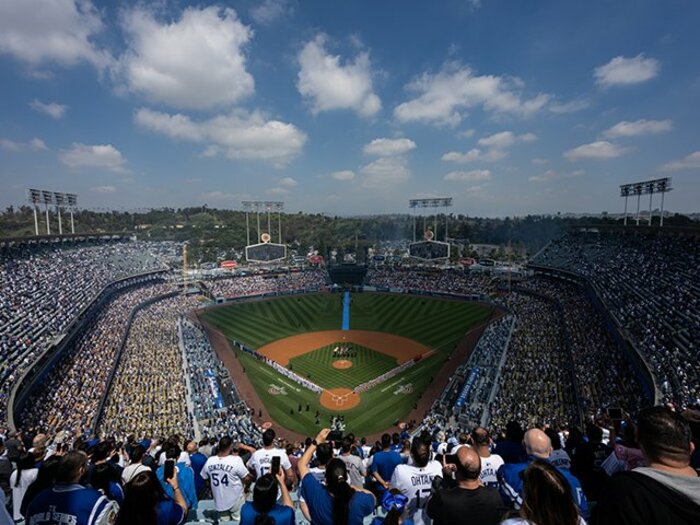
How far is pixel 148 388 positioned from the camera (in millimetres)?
25000

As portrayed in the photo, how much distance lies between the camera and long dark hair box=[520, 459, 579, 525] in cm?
251

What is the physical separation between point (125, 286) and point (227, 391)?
29.2m

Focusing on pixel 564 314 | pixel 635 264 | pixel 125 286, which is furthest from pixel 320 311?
pixel 635 264

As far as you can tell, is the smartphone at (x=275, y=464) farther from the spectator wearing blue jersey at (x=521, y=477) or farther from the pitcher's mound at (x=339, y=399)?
the pitcher's mound at (x=339, y=399)

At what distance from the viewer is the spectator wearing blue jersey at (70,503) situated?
11.0 feet

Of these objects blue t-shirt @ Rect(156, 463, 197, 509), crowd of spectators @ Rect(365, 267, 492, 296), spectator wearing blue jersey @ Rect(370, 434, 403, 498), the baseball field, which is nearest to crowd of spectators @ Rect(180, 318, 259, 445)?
the baseball field

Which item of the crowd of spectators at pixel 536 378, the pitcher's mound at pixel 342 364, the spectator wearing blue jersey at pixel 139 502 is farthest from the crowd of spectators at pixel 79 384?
the crowd of spectators at pixel 536 378

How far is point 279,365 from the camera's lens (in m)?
32.1

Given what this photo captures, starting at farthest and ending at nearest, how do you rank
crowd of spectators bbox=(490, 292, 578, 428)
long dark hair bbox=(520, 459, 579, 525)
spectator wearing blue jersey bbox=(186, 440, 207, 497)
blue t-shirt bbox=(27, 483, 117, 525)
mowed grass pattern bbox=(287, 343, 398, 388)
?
1. mowed grass pattern bbox=(287, 343, 398, 388)
2. crowd of spectators bbox=(490, 292, 578, 428)
3. spectator wearing blue jersey bbox=(186, 440, 207, 497)
4. blue t-shirt bbox=(27, 483, 117, 525)
5. long dark hair bbox=(520, 459, 579, 525)

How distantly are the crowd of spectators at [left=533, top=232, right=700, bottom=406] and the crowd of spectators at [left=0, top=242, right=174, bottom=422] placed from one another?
1213 inches

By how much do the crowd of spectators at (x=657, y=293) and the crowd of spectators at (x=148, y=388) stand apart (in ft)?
83.4

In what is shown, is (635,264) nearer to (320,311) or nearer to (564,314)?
(564,314)

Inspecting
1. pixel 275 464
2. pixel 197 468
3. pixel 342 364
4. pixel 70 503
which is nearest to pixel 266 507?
pixel 275 464

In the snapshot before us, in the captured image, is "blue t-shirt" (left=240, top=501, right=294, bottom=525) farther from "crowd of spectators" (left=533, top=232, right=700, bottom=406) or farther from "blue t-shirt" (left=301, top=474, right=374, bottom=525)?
"crowd of spectators" (left=533, top=232, right=700, bottom=406)
